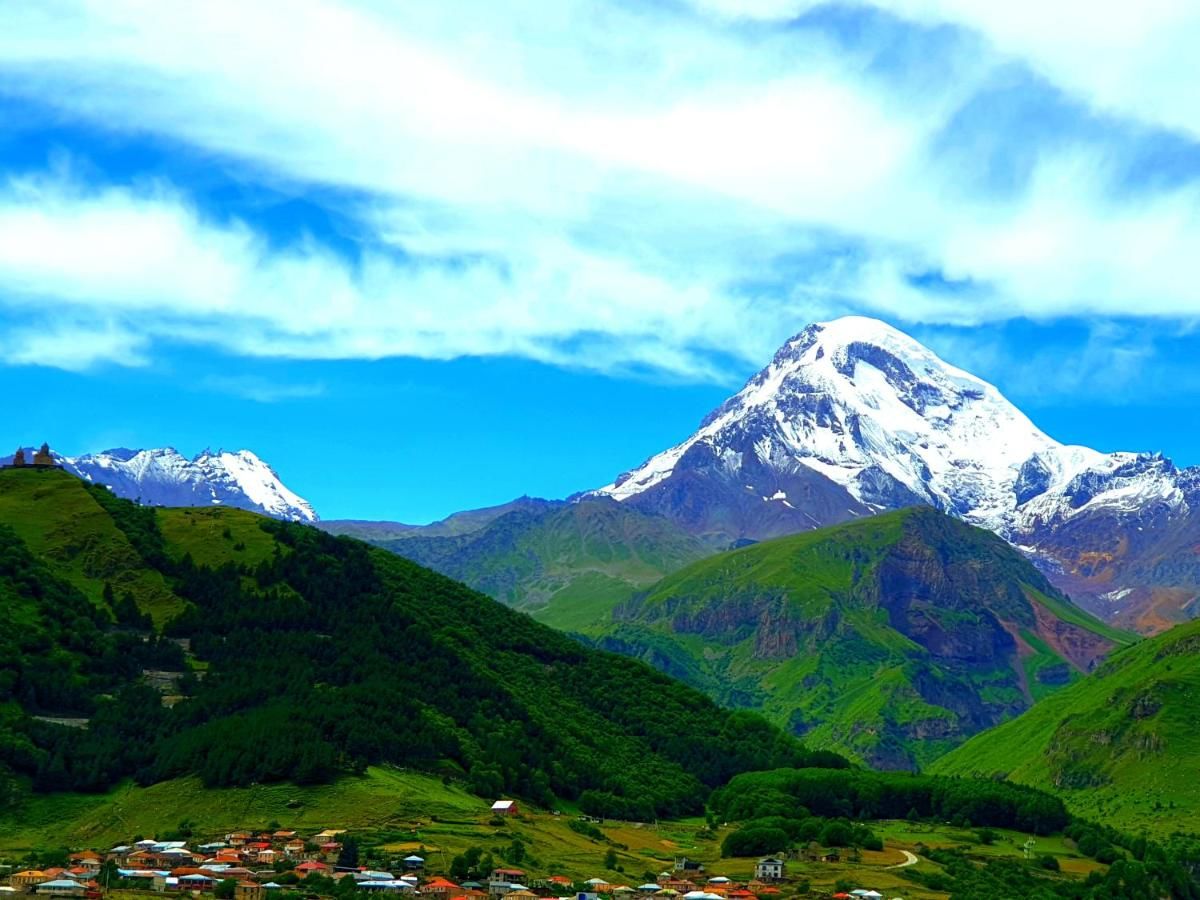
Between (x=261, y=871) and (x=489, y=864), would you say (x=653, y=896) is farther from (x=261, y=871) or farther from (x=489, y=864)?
(x=261, y=871)

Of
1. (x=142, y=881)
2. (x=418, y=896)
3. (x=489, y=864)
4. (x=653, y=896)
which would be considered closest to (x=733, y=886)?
(x=653, y=896)

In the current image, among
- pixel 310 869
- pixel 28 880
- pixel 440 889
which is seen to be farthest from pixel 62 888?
pixel 440 889

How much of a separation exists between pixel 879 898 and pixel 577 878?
36.8 m

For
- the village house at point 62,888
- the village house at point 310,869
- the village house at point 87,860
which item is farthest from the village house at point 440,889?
the village house at point 87,860

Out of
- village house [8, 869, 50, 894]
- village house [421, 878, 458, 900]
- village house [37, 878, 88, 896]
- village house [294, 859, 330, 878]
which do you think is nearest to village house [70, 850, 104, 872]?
village house [8, 869, 50, 894]

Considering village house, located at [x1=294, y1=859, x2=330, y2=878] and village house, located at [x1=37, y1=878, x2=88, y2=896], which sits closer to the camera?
village house, located at [x1=37, y1=878, x2=88, y2=896]

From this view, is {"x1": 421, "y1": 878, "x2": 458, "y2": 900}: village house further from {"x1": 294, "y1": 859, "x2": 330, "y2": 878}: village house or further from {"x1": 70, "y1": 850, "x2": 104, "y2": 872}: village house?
{"x1": 70, "y1": 850, "x2": 104, "y2": 872}: village house

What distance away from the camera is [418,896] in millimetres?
171500

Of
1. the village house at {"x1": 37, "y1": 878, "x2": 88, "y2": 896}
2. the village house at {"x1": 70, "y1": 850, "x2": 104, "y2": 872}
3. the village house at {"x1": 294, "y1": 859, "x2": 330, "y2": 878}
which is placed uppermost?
the village house at {"x1": 294, "y1": 859, "x2": 330, "y2": 878}

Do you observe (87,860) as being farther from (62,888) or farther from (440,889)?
(440,889)

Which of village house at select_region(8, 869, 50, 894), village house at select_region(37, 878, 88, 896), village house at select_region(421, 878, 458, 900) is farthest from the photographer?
village house at select_region(421, 878, 458, 900)

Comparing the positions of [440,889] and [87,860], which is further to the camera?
[87,860]

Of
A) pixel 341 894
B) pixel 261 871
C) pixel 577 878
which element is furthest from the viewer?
pixel 577 878

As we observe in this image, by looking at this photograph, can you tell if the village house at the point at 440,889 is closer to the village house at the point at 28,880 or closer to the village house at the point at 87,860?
the village house at the point at 87,860
